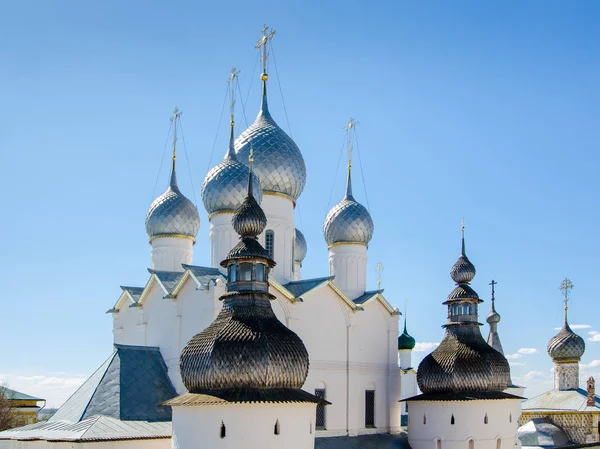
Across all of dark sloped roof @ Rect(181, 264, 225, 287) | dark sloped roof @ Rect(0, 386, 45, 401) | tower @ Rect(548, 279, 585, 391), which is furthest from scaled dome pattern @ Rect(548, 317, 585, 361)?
dark sloped roof @ Rect(0, 386, 45, 401)

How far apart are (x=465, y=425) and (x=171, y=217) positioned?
9.47 meters

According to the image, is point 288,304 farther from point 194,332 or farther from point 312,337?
point 194,332

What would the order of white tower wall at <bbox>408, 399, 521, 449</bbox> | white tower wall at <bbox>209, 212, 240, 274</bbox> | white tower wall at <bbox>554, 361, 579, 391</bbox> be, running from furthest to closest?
white tower wall at <bbox>554, 361, 579, 391</bbox>
white tower wall at <bbox>209, 212, 240, 274</bbox>
white tower wall at <bbox>408, 399, 521, 449</bbox>

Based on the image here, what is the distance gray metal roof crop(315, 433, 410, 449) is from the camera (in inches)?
714

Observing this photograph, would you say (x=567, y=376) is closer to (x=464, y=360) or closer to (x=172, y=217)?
(x=464, y=360)

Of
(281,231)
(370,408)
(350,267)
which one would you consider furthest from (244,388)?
(350,267)

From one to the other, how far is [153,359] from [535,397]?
1731cm

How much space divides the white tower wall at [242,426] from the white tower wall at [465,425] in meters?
6.30

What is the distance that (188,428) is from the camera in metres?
13.5

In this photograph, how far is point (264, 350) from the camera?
13.5 m

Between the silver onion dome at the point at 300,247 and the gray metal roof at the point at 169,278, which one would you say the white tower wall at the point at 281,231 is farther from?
the silver onion dome at the point at 300,247

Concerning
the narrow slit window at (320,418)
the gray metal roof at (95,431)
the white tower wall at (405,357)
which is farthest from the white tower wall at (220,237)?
the white tower wall at (405,357)

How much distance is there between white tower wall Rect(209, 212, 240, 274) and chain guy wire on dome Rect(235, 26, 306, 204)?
140 centimetres

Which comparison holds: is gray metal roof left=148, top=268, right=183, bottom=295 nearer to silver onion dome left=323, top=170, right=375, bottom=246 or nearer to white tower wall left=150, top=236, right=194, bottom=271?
white tower wall left=150, top=236, right=194, bottom=271
